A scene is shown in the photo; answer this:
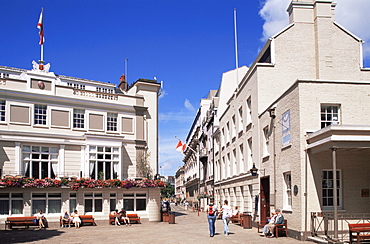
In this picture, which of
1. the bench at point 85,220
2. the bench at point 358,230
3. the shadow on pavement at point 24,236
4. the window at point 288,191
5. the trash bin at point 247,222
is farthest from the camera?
the bench at point 85,220

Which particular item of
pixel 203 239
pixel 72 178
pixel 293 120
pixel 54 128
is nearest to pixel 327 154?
pixel 293 120

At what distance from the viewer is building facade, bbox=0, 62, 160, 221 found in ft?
97.9

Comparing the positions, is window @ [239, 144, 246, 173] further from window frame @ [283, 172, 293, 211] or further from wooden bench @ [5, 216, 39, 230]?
wooden bench @ [5, 216, 39, 230]

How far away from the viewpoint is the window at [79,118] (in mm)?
32969

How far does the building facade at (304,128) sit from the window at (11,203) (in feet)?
51.1

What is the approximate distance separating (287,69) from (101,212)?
17.2 m

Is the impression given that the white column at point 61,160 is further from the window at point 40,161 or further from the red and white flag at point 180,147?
the red and white flag at point 180,147

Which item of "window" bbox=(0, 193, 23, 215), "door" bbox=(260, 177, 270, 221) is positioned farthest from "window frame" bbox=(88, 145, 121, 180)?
"door" bbox=(260, 177, 270, 221)

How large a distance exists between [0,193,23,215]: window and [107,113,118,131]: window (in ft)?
28.7

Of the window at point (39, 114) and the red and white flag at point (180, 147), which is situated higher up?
the window at point (39, 114)

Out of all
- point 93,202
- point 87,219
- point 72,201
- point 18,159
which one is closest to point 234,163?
point 93,202

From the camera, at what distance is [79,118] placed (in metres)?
33.2

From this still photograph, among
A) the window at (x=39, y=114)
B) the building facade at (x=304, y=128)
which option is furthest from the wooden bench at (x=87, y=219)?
the building facade at (x=304, y=128)

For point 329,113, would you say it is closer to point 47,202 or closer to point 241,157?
point 241,157
